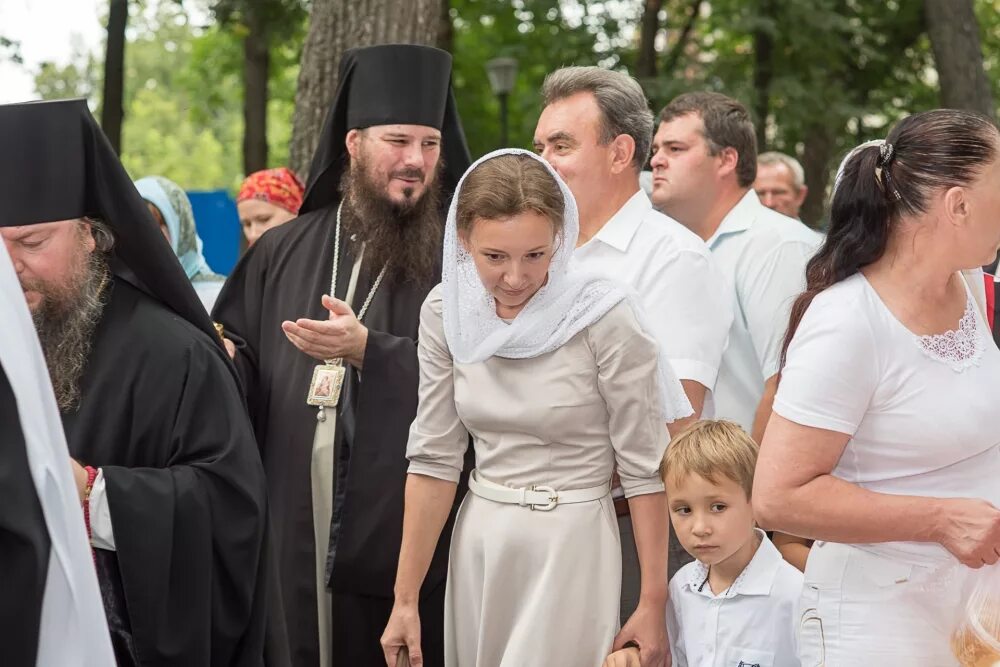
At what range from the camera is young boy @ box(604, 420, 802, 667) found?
3.77 m

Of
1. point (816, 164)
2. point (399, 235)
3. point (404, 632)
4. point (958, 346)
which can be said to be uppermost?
point (958, 346)

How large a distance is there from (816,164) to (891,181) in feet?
49.9

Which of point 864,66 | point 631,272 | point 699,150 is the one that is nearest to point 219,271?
point 699,150

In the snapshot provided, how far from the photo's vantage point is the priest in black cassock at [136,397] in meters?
3.37

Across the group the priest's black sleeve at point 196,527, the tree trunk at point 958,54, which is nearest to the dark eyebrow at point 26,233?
the priest's black sleeve at point 196,527

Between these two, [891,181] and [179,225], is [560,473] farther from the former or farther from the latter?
[179,225]

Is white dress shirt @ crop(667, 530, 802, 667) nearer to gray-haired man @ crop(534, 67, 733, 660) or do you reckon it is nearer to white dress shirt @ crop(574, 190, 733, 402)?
gray-haired man @ crop(534, 67, 733, 660)

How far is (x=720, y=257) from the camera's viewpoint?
5.58 metres

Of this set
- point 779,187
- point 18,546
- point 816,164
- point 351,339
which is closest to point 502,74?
point 816,164

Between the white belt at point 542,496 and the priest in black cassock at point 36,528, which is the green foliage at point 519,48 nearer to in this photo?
the white belt at point 542,496

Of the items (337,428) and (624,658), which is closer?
(624,658)

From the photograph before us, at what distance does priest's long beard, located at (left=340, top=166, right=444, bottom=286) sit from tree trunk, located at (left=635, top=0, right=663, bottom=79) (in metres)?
12.6

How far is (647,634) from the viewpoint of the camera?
374 centimetres

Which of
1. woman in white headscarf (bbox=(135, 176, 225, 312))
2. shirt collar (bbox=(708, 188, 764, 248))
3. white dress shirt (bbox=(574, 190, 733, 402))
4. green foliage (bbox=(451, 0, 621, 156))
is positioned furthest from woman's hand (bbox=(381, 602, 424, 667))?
green foliage (bbox=(451, 0, 621, 156))
